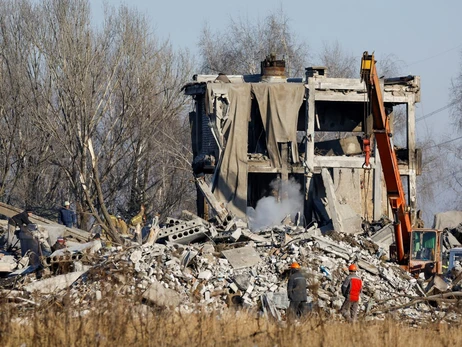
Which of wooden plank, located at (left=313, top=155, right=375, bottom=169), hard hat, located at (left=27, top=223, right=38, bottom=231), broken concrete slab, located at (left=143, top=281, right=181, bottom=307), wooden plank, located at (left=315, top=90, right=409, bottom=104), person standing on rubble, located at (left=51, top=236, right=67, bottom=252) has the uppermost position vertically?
wooden plank, located at (left=315, top=90, right=409, bottom=104)

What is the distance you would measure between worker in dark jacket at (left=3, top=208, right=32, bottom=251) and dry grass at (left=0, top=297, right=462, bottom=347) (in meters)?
8.82

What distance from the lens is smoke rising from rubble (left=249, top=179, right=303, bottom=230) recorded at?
88.3ft

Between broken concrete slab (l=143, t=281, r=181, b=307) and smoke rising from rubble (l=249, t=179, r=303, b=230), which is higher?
smoke rising from rubble (l=249, t=179, r=303, b=230)

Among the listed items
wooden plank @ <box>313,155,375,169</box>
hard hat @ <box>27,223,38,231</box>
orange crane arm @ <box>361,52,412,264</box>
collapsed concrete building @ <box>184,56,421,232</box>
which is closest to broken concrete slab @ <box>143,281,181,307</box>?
hard hat @ <box>27,223,38,231</box>

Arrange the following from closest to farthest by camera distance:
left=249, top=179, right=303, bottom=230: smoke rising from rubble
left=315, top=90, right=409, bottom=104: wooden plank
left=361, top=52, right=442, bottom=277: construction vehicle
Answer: left=361, top=52, right=442, bottom=277: construction vehicle → left=249, top=179, right=303, bottom=230: smoke rising from rubble → left=315, top=90, right=409, bottom=104: wooden plank

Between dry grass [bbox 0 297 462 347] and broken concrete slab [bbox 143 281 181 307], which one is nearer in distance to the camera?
dry grass [bbox 0 297 462 347]

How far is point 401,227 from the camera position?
2230cm

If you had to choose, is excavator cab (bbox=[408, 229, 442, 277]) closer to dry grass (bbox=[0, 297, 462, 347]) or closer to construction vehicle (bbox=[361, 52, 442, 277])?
construction vehicle (bbox=[361, 52, 442, 277])

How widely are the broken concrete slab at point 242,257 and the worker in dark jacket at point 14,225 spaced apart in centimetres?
505

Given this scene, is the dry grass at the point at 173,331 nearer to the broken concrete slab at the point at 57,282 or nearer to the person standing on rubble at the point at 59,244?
the broken concrete slab at the point at 57,282

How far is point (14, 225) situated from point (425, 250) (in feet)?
30.9

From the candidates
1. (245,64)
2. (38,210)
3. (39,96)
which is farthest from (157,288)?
(245,64)

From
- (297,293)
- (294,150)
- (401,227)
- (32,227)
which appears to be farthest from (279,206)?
(297,293)

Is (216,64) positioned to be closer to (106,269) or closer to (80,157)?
(80,157)
